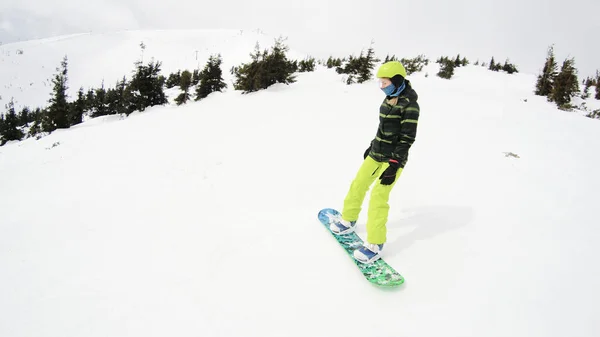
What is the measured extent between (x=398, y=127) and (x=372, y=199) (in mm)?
916

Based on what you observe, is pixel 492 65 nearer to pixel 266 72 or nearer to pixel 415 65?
pixel 415 65

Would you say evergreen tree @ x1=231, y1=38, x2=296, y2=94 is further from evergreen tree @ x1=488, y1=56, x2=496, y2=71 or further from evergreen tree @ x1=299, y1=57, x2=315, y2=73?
evergreen tree @ x1=488, y1=56, x2=496, y2=71

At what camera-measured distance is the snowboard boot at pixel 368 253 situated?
2955 millimetres

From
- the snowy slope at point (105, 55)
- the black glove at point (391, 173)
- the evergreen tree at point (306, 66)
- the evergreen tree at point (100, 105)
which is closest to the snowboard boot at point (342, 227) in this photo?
the black glove at point (391, 173)

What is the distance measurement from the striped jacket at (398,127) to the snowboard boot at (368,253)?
3.38ft

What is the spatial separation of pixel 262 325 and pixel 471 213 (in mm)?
3539

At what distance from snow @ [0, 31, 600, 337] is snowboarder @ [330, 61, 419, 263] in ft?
1.31

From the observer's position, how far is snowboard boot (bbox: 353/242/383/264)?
116 inches

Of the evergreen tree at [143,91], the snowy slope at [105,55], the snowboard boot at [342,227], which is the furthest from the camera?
the snowy slope at [105,55]

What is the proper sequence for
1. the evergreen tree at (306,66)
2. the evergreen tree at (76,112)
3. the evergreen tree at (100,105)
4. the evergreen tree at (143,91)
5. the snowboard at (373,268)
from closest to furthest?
1. the snowboard at (373,268)
2. the evergreen tree at (143,91)
3. the evergreen tree at (306,66)
4. the evergreen tree at (76,112)
5. the evergreen tree at (100,105)

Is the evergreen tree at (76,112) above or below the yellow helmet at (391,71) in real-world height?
below

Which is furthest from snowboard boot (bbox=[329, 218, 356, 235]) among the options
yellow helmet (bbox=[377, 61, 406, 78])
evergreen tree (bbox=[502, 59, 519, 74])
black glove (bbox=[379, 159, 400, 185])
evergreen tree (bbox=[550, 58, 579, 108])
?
evergreen tree (bbox=[502, 59, 519, 74])

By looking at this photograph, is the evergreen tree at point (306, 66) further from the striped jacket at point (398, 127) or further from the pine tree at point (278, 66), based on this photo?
the striped jacket at point (398, 127)

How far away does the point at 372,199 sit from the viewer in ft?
9.84
